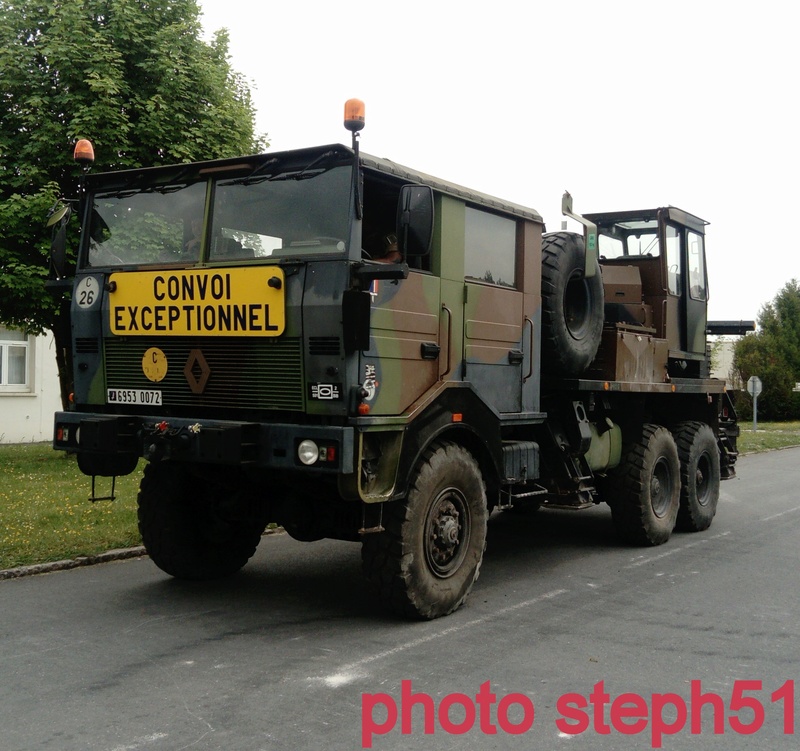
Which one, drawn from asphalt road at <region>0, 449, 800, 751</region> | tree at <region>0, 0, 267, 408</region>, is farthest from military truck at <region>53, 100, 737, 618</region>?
tree at <region>0, 0, 267, 408</region>

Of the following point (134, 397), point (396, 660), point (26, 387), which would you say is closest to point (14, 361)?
point (26, 387)

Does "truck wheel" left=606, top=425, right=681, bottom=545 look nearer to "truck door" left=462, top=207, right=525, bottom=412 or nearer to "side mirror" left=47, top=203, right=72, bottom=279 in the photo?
"truck door" left=462, top=207, right=525, bottom=412

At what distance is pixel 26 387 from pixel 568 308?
18.0 meters

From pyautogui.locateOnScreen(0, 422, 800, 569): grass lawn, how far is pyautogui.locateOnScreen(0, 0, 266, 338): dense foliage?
9.30 feet

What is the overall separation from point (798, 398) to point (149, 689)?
51.5m

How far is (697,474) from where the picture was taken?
1089 centimetres

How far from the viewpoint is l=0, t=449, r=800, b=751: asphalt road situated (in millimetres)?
4488

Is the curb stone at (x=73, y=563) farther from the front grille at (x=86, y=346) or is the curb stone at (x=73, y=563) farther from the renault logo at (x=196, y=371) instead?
the renault logo at (x=196, y=371)

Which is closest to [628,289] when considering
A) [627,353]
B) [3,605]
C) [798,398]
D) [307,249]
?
[627,353]

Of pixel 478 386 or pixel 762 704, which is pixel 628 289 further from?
pixel 762 704

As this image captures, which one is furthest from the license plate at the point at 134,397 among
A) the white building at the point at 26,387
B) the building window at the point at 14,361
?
the building window at the point at 14,361

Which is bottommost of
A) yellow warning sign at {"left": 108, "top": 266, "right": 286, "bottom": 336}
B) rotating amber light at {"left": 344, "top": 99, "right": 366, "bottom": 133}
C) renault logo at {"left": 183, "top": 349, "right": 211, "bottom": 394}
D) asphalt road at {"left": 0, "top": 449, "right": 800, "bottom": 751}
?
asphalt road at {"left": 0, "top": 449, "right": 800, "bottom": 751}

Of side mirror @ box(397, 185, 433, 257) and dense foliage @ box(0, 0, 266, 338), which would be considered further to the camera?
dense foliage @ box(0, 0, 266, 338)

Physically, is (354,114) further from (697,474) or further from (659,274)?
(697,474)
